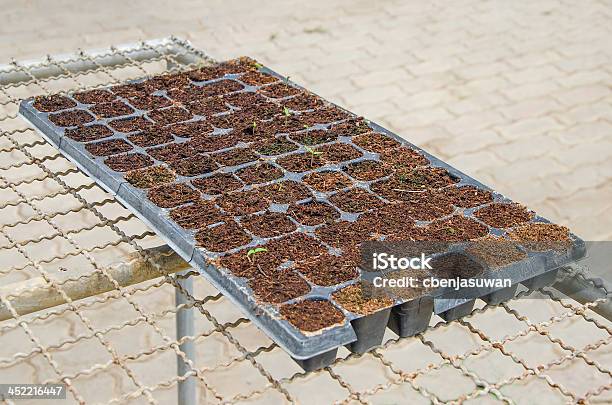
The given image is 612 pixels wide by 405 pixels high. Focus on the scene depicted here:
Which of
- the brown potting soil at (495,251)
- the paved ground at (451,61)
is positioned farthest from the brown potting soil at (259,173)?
the paved ground at (451,61)

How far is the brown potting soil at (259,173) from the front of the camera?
1.69 m

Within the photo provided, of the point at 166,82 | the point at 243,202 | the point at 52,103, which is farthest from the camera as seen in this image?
the point at 166,82

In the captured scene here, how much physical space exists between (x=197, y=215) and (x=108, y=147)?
0.36 m

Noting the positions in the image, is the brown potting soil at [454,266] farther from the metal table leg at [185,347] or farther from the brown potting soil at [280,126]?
the metal table leg at [185,347]

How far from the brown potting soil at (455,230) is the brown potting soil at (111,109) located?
79 centimetres

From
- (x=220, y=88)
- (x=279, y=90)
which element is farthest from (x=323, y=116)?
(x=220, y=88)

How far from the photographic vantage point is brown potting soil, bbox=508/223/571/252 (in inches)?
57.2

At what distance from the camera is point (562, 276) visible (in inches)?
57.5

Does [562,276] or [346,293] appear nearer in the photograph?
[346,293]

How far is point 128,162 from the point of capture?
1745 mm

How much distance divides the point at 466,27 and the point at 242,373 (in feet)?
11.5

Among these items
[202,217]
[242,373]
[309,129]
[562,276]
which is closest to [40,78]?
[309,129]

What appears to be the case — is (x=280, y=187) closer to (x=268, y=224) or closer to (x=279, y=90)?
(x=268, y=224)

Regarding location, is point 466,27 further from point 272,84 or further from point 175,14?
point 272,84
